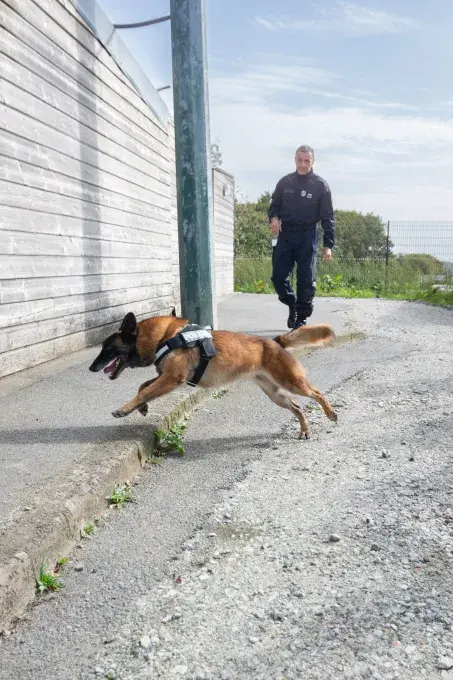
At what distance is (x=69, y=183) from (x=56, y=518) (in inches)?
170

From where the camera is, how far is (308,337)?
4496 millimetres

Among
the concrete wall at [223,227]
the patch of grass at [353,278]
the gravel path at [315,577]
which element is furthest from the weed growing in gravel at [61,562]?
the patch of grass at [353,278]

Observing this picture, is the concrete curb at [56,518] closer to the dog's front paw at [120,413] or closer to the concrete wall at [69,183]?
the dog's front paw at [120,413]

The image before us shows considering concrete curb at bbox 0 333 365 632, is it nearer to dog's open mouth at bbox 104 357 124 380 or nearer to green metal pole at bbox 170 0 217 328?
dog's open mouth at bbox 104 357 124 380

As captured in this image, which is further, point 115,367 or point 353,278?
point 353,278

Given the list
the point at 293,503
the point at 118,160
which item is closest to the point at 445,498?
the point at 293,503

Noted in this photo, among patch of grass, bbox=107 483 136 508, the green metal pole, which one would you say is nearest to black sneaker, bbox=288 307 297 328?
the green metal pole

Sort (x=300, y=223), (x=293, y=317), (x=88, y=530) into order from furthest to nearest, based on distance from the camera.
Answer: (x=293, y=317) → (x=300, y=223) → (x=88, y=530)

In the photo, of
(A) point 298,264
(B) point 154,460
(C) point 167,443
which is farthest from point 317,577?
(A) point 298,264

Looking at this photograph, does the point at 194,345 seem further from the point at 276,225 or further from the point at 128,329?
the point at 276,225

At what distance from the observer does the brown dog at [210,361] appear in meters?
4.01

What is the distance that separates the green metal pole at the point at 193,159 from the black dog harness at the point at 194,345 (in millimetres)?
2149

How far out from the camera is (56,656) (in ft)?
6.38

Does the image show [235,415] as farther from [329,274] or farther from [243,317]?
[329,274]
